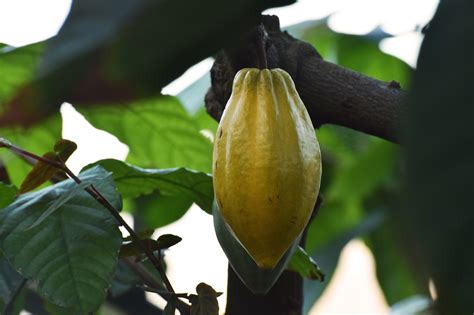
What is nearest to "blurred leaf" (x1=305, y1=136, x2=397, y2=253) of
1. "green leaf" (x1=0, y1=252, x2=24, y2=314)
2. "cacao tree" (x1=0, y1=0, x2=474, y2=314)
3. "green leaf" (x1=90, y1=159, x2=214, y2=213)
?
"cacao tree" (x1=0, y1=0, x2=474, y2=314)

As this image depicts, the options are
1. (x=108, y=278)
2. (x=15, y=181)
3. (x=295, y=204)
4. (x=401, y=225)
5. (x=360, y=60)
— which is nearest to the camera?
(x=401, y=225)

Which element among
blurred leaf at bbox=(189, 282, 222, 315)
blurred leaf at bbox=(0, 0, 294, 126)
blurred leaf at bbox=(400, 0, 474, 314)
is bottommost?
blurred leaf at bbox=(189, 282, 222, 315)

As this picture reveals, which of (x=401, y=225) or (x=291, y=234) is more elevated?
(x=401, y=225)

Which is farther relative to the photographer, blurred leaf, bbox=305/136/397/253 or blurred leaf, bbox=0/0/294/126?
blurred leaf, bbox=305/136/397/253

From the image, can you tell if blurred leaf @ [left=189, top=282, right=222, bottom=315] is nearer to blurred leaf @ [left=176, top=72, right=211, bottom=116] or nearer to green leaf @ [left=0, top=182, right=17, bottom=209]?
green leaf @ [left=0, top=182, right=17, bottom=209]

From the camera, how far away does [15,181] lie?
124 cm

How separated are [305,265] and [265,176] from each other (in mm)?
367

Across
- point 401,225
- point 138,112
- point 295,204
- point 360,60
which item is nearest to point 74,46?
point 401,225

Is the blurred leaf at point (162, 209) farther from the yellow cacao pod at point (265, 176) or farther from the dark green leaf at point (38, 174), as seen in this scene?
the yellow cacao pod at point (265, 176)

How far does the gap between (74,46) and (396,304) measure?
112 cm

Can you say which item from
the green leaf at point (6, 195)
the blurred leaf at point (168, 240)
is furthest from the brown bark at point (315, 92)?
the green leaf at point (6, 195)

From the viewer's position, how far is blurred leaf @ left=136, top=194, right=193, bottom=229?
124 centimetres

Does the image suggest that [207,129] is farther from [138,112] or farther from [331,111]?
[331,111]

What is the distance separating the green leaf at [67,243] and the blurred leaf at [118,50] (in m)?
0.59
